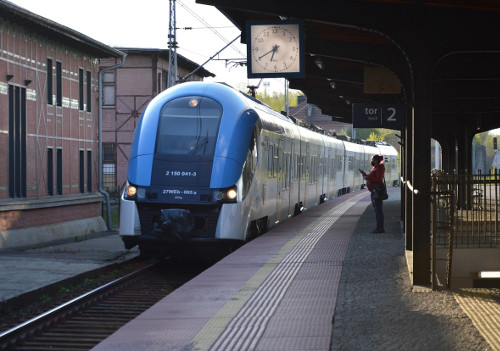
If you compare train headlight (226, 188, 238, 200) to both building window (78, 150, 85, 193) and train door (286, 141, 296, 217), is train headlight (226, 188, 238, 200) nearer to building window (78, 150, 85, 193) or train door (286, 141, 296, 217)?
train door (286, 141, 296, 217)

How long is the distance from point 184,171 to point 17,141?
12079mm

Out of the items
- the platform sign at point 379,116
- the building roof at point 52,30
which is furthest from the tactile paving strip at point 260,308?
the building roof at point 52,30

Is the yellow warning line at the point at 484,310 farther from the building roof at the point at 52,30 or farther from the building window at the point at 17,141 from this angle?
the building window at the point at 17,141

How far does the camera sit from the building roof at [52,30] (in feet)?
77.8

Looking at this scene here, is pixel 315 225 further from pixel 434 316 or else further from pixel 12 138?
pixel 434 316

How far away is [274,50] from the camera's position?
41.9ft

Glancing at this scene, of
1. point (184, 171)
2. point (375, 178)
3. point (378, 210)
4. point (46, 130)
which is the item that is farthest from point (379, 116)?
point (46, 130)

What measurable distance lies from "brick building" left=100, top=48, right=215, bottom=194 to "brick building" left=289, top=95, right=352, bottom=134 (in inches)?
2350

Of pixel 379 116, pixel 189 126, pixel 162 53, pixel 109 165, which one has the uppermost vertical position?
pixel 162 53

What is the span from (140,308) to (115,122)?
123ft

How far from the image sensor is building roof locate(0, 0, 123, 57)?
933 inches

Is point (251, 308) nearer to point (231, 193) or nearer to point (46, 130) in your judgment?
point (231, 193)

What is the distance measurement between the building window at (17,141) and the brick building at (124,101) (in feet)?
72.5

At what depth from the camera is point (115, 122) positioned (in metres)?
48.5
